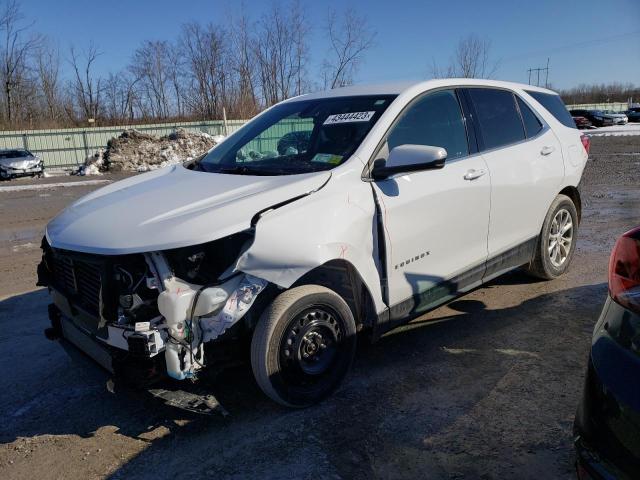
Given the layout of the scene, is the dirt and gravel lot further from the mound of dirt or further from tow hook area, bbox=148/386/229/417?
the mound of dirt

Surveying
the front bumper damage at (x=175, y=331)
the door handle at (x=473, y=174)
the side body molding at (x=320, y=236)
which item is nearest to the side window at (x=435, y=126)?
the door handle at (x=473, y=174)

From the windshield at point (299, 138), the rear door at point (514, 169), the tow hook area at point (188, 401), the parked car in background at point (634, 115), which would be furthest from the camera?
the parked car in background at point (634, 115)

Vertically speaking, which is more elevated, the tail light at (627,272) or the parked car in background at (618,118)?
the parked car in background at (618,118)

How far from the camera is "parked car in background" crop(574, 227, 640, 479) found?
64.5 inches

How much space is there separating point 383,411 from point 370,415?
0.09 meters

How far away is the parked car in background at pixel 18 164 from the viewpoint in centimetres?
2173

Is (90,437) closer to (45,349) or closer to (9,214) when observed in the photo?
(45,349)

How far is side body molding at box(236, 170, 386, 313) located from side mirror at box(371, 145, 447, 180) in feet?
0.46

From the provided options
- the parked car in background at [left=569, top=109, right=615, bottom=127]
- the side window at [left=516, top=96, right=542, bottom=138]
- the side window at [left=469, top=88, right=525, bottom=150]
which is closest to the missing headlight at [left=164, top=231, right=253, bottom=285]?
the side window at [left=469, top=88, right=525, bottom=150]

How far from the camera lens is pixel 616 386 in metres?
1.71

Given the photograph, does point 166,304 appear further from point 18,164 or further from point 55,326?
point 18,164

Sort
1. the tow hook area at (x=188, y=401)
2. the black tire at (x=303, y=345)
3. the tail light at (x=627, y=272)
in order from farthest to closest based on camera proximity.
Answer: the black tire at (x=303, y=345)
the tow hook area at (x=188, y=401)
the tail light at (x=627, y=272)

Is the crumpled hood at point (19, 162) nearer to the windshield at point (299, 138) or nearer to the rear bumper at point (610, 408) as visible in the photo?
the windshield at point (299, 138)

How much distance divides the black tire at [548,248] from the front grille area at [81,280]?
12.3ft
